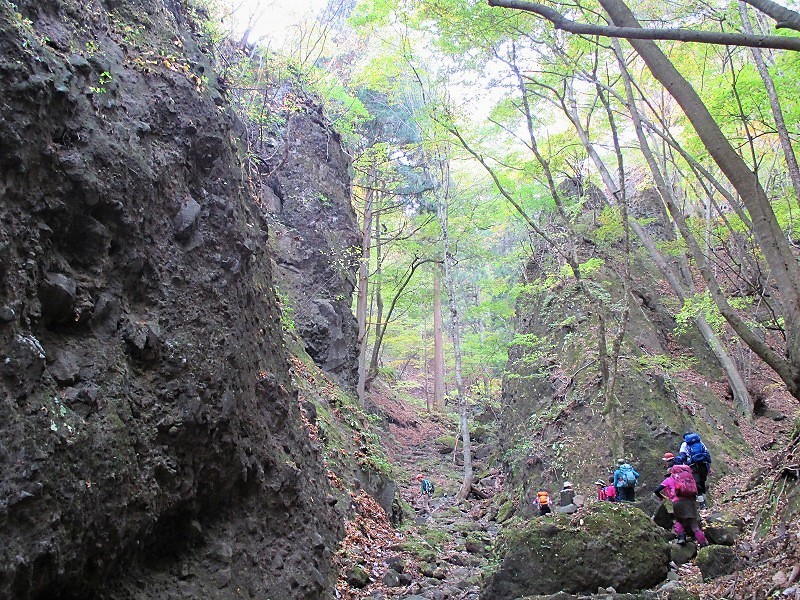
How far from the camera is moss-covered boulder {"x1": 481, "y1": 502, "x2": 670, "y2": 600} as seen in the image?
21.3ft

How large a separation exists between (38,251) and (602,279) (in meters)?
17.1

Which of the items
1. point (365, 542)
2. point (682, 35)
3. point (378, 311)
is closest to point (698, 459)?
point (365, 542)

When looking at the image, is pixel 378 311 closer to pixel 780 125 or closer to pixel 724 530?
pixel 780 125

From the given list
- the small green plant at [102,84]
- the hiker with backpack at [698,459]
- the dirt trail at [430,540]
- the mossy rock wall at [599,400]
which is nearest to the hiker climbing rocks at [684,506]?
the hiker with backpack at [698,459]

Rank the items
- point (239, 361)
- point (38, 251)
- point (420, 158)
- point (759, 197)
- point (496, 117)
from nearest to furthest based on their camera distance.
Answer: point (38, 251)
point (759, 197)
point (239, 361)
point (496, 117)
point (420, 158)

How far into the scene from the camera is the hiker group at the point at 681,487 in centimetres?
728

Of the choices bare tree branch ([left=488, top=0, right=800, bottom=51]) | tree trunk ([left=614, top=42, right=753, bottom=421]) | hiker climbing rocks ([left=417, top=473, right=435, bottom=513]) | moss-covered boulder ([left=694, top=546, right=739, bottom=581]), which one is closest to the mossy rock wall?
tree trunk ([left=614, top=42, right=753, bottom=421])

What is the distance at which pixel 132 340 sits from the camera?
16.9ft

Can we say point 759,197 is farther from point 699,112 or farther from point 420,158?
point 420,158

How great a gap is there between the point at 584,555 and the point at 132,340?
584 centimetres

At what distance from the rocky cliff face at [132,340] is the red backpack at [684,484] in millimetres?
4984

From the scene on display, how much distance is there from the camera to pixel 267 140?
16.8m

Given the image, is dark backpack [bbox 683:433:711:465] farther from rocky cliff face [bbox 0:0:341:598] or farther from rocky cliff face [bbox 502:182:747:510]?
rocky cliff face [bbox 0:0:341:598]

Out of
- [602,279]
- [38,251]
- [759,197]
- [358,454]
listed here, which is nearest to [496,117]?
[602,279]
